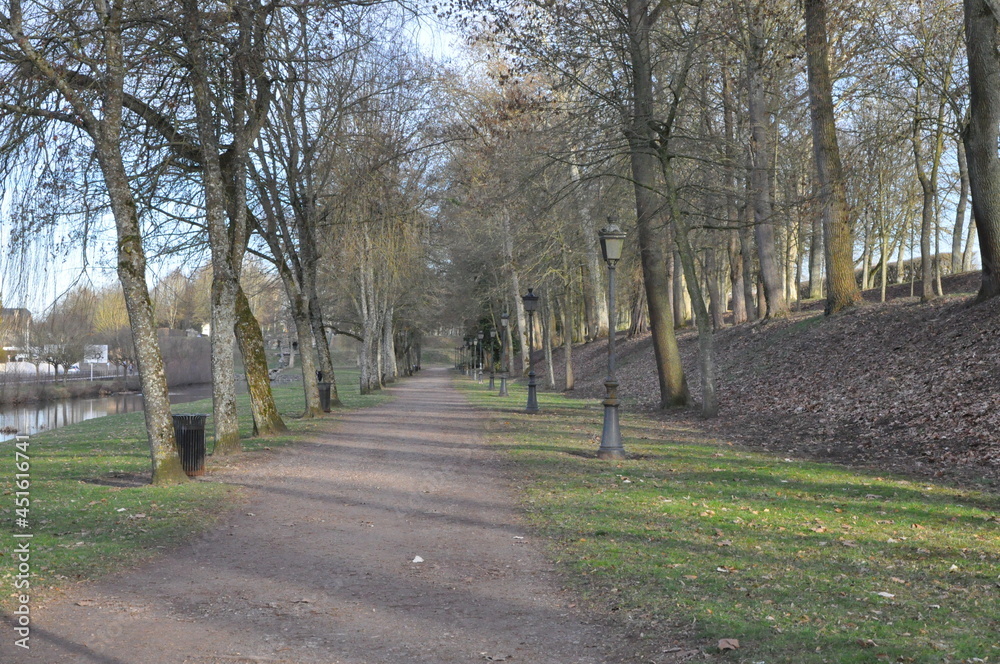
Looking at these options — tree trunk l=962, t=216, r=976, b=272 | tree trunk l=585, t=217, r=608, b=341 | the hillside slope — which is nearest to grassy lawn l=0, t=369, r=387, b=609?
the hillside slope

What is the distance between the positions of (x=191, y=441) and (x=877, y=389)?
1120 centimetres

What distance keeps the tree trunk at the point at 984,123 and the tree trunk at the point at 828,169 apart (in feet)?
12.7

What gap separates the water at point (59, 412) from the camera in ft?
95.1

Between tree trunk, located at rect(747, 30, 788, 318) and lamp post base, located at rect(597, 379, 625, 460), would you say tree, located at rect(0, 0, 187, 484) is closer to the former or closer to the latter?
lamp post base, located at rect(597, 379, 625, 460)

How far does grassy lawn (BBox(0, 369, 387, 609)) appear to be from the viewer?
6676mm

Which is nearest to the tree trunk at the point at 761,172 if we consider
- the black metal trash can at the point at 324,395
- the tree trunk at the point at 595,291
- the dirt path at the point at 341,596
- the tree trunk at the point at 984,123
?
the tree trunk at the point at 984,123

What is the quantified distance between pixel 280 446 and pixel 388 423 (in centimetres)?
540

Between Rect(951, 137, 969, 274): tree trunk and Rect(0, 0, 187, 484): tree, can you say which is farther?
Rect(951, 137, 969, 274): tree trunk

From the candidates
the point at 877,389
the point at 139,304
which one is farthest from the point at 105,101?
the point at 877,389

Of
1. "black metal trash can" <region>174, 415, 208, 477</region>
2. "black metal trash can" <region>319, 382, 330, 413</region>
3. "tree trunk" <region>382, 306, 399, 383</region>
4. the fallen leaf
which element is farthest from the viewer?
"tree trunk" <region>382, 306, 399, 383</region>

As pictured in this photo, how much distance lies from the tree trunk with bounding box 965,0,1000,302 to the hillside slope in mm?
1393

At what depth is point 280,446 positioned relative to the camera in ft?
50.2

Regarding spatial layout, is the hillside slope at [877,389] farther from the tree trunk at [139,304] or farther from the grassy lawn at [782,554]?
the tree trunk at [139,304]

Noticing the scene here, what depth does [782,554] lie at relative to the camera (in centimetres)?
680
